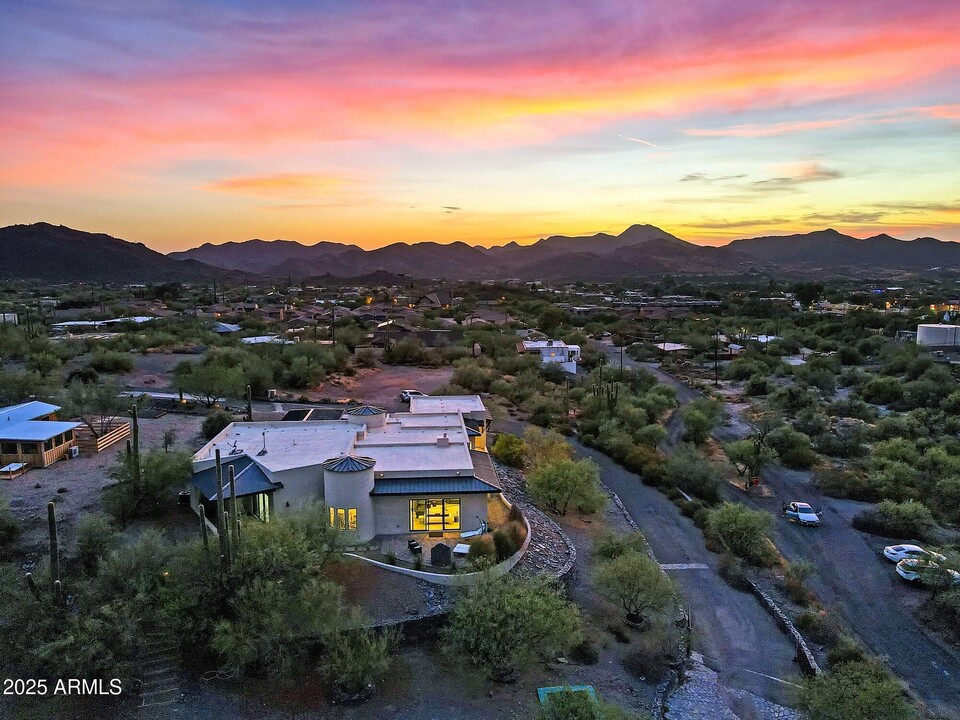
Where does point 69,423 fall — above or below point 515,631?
above

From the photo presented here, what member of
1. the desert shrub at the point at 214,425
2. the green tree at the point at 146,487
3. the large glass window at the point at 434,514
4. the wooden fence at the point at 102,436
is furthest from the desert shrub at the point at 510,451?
the wooden fence at the point at 102,436

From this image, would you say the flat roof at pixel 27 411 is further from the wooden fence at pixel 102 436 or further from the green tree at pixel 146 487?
the green tree at pixel 146 487

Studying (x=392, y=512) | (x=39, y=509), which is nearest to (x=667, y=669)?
(x=392, y=512)

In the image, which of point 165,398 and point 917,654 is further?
point 165,398

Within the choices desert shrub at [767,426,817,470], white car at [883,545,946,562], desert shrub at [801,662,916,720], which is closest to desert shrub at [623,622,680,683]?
desert shrub at [801,662,916,720]

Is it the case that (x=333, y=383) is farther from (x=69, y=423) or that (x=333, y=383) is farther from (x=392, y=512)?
(x=392, y=512)
